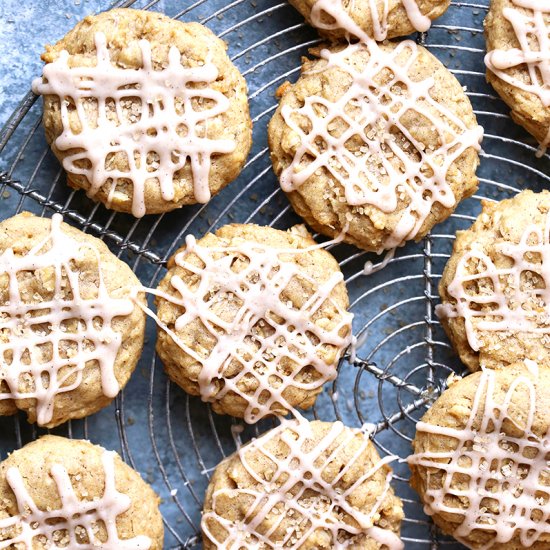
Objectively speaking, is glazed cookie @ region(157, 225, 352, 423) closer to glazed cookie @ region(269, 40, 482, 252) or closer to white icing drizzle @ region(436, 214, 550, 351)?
glazed cookie @ region(269, 40, 482, 252)

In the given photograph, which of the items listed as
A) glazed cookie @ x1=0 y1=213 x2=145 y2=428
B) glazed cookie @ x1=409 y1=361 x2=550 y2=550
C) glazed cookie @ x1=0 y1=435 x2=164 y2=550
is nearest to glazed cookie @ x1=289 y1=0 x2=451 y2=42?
glazed cookie @ x1=0 y1=213 x2=145 y2=428

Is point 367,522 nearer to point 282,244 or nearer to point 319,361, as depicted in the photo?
point 319,361

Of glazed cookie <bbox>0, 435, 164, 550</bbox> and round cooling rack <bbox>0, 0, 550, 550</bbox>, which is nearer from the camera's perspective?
glazed cookie <bbox>0, 435, 164, 550</bbox>

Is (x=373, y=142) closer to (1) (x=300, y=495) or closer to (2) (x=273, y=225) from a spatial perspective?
(2) (x=273, y=225)

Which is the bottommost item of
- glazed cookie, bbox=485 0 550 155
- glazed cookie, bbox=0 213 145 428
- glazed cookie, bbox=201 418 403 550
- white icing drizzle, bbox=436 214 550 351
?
glazed cookie, bbox=201 418 403 550

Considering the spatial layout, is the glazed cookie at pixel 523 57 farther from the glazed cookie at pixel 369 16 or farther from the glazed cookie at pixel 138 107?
the glazed cookie at pixel 138 107

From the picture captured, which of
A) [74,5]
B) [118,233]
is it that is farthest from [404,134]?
[74,5]

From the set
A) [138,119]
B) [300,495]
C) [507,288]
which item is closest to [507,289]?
[507,288]

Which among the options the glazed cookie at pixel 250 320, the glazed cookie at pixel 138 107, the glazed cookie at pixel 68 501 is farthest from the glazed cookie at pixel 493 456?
the glazed cookie at pixel 138 107
